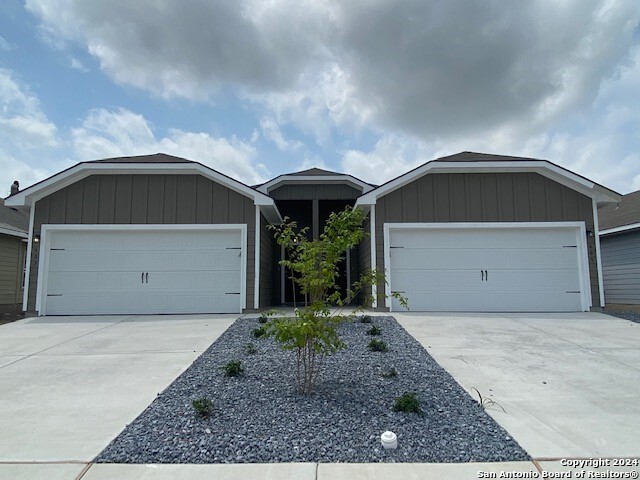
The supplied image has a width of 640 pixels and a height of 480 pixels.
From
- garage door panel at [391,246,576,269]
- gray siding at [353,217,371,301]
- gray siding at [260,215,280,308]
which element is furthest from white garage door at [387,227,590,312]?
gray siding at [260,215,280,308]

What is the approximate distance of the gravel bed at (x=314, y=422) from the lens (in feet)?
8.00

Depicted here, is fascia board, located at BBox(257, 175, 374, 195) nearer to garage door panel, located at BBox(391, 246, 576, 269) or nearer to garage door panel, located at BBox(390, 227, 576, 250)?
garage door panel, located at BBox(390, 227, 576, 250)

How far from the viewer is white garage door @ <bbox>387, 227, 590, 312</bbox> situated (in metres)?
9.19

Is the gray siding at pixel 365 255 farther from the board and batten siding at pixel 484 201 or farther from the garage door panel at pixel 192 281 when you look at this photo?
the garage door panel at pixel 192 281

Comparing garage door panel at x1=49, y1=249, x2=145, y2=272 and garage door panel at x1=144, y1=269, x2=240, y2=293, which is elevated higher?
garage door panel at x1=49, y1=249, x2=145, y2=272

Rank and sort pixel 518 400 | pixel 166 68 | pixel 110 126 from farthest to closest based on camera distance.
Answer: pixel 110 126
pixel 166 68
pixel 518 400

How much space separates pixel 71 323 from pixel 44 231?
2739mm

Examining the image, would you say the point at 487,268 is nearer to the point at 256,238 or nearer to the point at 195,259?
the point at 256,238

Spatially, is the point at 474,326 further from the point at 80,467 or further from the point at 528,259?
the point at 80,467

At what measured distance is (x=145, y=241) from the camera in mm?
9352

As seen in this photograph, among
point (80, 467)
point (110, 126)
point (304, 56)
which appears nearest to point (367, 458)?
point (80, 467)

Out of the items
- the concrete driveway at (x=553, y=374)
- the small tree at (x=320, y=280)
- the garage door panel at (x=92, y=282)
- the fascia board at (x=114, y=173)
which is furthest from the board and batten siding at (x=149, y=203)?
the small tree at (x=320, y=280)

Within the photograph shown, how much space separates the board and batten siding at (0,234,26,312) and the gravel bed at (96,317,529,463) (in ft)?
35.7

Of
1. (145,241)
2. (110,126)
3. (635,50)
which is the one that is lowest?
(145,241)
